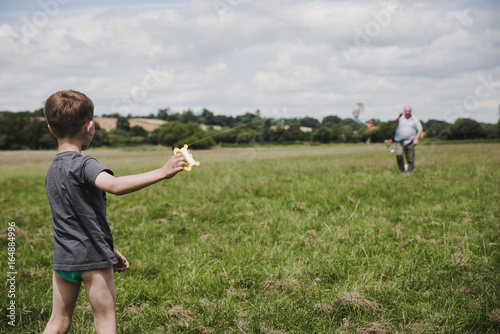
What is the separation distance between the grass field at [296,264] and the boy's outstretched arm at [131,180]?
1.57 meters

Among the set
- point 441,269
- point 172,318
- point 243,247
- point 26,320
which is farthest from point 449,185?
point 26,320

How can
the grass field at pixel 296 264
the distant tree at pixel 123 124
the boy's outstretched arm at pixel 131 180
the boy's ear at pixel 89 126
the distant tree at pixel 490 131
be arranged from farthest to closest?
the distant tree at pixel 123 124 → the distant tree at pixel 490 131 → the grass field at pixel 296 264 → the boy's ear at pixel 89 126 → the boy's outstretched arm at pixel 131 180

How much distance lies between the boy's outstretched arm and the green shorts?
0.67m

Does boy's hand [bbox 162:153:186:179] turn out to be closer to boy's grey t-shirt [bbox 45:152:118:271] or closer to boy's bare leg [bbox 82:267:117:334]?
A: boy's grey t-shirt [bbox 45:152:118:271]

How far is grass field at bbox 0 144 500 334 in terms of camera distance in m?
3.31

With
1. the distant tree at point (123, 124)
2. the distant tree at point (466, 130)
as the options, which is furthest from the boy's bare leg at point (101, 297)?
the distant tree at point (123, 124)

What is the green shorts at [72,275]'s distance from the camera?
2512 millimetres

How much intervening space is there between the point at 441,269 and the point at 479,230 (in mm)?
1863

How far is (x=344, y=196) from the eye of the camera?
809 cm

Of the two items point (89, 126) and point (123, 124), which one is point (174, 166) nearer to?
point (89, 126)

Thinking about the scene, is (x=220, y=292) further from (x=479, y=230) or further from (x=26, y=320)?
(x=479, y=230)

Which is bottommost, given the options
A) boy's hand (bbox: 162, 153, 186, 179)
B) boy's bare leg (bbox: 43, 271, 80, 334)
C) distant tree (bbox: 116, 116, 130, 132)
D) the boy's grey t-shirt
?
boy's bare leg (bbox: 43, 271, 80, 334)

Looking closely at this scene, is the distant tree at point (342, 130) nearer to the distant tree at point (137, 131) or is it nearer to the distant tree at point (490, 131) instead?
the distant tree at point (490, 131)

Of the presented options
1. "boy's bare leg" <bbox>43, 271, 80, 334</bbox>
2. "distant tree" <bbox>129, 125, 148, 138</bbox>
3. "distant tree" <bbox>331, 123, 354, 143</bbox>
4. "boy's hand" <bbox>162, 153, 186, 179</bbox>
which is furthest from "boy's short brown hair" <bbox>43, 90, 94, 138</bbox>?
"distant tree" <bbox>129, 125, 148, 138</bbox>
